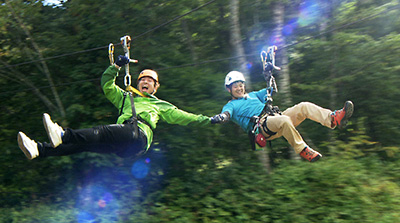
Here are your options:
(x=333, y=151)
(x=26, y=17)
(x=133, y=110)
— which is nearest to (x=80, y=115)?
(x=26, y=17)

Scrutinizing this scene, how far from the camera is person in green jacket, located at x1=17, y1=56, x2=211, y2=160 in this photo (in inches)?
153

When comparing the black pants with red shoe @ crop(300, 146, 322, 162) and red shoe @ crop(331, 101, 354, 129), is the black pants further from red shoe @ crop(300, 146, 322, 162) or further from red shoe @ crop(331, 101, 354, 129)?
red shoe @ crop(331, 101, 354, 129)

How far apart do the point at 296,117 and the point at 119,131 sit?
218 centimetres

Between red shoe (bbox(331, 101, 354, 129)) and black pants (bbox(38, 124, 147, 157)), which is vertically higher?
black pants (bbox(38, 124, 147, 157))

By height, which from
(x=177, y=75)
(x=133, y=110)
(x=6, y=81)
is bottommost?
(x=133, y=110)

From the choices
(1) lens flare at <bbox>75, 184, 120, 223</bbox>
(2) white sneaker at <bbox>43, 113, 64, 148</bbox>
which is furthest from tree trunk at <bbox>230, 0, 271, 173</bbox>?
(2) white sneaker at <bbox>43, 113, 64, 148</bbox>

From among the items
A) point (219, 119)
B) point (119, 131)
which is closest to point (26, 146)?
point (119, 131)

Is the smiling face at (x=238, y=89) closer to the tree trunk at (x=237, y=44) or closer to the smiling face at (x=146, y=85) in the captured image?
the smiling face at (x=146, y=85)

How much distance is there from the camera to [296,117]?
4.76 meters

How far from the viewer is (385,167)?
671 centimetres

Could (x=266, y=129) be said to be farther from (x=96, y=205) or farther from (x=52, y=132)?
(x=96, y=205)

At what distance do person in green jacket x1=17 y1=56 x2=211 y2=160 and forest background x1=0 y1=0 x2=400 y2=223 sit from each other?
1908 mm

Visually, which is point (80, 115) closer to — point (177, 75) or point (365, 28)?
point (177, 75)

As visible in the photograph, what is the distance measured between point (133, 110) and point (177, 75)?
313cm
